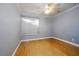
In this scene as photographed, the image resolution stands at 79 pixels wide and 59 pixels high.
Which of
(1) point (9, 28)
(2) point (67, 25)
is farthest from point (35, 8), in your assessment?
(2) point (67, 25)

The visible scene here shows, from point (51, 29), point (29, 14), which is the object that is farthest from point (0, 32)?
point (51, 29)

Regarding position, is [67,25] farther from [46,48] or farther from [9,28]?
[9,28]

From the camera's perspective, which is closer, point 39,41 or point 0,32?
point 0,32

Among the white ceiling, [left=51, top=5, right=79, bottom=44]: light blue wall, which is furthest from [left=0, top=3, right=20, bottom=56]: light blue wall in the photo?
[left=51, top=5, right=79, bottom=44]: light blue wall

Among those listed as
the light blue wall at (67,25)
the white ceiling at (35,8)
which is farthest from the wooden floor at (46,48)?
the white ceiling at (35,8)

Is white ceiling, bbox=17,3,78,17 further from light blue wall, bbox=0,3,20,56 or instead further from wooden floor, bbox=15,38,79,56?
wooden floor, bbox=15,38,79,56

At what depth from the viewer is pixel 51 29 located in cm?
157

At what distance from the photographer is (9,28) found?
4.77 feet

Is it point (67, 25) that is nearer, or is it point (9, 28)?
point (9, 28)

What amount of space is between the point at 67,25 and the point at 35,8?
0.66m

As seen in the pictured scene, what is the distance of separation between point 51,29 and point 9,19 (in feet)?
2.38

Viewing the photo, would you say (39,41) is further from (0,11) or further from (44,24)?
(0,11)

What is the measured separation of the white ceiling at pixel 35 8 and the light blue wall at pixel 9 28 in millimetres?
120

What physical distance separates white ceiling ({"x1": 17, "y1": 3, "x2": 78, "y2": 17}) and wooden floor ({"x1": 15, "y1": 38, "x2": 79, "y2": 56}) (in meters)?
0.47
